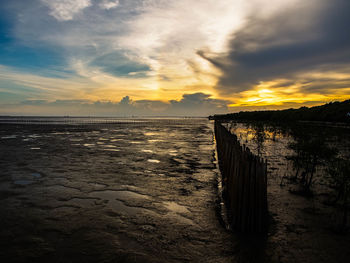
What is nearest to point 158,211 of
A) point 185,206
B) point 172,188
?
point 185,206

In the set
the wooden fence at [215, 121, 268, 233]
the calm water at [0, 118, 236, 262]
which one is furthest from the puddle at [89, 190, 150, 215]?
the wooden fence at [215, 121, 268, 233]

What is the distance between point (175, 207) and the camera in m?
5.32

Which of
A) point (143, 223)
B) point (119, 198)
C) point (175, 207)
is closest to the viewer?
point (143, 223)

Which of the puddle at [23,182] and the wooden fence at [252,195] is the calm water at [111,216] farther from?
the wooden fence at [252,195]

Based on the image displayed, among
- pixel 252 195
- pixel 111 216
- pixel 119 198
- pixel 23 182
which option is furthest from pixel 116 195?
pixel 252 195

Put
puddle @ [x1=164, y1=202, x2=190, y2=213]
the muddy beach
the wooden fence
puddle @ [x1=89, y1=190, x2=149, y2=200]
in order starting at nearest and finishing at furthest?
the muddy beach < the wooden fence < puddle @ [x1=164, y1=202, x2=190, y2=213] < puddle @ [x1=89, y1=190, x2=149, y2=200]

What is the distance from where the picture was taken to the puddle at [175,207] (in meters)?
5.11

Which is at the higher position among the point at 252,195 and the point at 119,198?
the point at 252,195

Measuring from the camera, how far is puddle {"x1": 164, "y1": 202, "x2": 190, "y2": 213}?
16.8ft

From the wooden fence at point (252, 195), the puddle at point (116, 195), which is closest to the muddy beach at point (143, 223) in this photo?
the puddle at point (116, 195)

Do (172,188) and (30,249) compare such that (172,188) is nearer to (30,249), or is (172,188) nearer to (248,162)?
(248,162)

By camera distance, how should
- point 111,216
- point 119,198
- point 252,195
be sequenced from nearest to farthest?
point 252,195, point 111,216, point 119,198

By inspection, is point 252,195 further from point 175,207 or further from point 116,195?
point 116,195

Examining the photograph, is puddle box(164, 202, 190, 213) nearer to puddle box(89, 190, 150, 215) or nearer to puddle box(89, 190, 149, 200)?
puddle box(89, 190, 150, 215)
